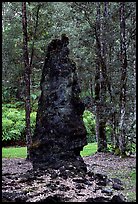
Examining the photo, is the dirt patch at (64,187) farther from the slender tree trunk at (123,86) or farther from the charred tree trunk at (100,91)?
the charred tree trunk at (100,91)

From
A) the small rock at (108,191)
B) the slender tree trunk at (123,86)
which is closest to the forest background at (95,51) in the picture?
the slender tree trunk at (123,86)

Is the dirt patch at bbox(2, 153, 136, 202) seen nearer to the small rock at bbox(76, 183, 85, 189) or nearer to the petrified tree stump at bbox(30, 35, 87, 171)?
the small rock at bbox(76, 183, 85, 189)

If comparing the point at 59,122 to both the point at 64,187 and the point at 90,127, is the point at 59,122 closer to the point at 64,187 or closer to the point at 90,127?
the point at 64,187

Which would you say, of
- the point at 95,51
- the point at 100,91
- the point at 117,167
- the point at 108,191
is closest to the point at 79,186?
the point at 108,191

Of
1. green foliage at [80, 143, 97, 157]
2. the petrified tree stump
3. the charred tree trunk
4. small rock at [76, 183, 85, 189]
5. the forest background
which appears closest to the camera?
small rock at [76, 183, 85, 189]

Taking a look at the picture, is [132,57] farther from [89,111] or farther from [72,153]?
[89,111]

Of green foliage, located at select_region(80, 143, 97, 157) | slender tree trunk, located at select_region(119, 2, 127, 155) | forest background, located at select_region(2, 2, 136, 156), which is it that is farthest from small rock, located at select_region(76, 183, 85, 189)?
green foliage, located at select_region(80, 143, 97, 157)

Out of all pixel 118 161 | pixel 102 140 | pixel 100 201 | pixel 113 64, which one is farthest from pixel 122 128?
pixel 100 201

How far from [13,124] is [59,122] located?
16.0 metres

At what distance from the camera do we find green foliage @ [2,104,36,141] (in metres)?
25.2

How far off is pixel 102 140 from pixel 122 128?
9.30ft

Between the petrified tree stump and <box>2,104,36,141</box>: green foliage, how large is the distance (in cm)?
1344

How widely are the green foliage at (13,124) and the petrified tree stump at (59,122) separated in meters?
13.4

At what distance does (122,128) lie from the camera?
15562 millimetres
